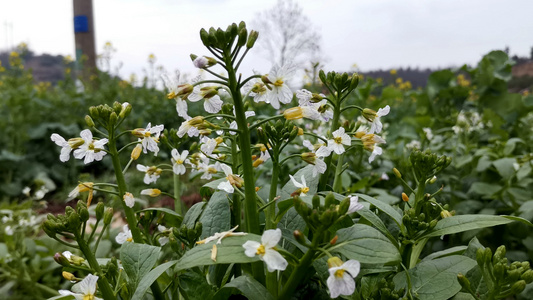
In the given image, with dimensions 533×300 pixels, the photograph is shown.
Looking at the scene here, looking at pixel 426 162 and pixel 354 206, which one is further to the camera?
pixel 426 162

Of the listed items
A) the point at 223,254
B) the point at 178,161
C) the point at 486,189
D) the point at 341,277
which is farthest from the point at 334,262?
the point at 486,189

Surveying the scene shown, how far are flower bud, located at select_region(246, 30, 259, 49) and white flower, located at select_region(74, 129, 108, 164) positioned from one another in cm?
30

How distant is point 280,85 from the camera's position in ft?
2.23

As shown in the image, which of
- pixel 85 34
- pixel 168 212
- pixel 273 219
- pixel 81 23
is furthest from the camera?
pixel 85 34

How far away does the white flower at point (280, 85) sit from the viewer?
0.67 metres

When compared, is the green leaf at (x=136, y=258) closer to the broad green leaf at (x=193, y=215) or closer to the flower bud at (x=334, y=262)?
the broad green leaf at (x=193, y=215)

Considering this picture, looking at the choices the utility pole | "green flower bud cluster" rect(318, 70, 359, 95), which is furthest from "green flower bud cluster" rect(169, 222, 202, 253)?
the utility pole

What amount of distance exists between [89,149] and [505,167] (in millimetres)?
1699

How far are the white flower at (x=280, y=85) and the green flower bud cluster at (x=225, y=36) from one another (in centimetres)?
8

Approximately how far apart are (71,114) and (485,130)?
444cm

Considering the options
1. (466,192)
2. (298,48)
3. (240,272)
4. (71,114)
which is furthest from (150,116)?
(298,48)

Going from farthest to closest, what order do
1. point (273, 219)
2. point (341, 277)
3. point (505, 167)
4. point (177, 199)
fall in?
point (505, 167)
point (177, 199)
point (273, 219)
point (341, 277)

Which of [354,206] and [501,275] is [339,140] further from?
[501,275]

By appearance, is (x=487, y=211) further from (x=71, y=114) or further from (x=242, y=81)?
(x=71, y=114)
